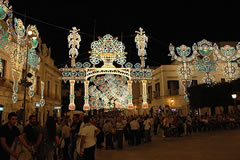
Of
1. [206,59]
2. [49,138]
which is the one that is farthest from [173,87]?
[49,138]

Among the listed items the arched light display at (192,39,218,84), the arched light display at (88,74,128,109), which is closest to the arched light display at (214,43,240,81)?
the arched light display at (192,39,218,84)

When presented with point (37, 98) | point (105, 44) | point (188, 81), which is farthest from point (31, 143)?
point (188, 81)

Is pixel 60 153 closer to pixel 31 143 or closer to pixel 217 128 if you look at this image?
pixel 31 143

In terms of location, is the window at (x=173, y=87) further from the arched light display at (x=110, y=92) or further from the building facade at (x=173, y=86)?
the arched light display at (x=110, y=92)

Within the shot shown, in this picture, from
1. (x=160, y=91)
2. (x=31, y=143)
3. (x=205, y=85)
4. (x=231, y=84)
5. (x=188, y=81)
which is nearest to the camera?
(x=31, y=143)

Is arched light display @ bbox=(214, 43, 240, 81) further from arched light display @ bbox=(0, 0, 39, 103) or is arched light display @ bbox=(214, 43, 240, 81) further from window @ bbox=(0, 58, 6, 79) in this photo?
window @ bbox=(0, 58, 6, 79)

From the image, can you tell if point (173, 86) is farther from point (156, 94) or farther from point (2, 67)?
point (2, 67)

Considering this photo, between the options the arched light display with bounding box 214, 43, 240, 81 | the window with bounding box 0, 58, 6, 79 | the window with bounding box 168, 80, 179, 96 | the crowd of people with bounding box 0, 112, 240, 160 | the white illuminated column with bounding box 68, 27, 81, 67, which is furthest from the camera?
the window with bounding box 168, 80, 179, 96

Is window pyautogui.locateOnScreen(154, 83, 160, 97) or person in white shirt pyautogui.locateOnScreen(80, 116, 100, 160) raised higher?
window pyautogui.locateOnScreen(154, 83, 160, 97)

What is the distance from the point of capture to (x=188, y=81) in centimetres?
3183

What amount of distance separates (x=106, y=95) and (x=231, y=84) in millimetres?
16117

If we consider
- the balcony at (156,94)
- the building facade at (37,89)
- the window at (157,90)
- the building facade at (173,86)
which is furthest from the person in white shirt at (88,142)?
the window at (157,90)

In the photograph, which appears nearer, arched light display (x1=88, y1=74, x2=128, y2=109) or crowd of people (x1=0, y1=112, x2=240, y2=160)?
crowd of people (x1=0, y1=112, x2=240, y2=160)

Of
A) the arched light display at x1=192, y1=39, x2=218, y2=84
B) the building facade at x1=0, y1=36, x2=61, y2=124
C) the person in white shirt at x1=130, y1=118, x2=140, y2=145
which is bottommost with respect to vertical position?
the person in white shirt at x1=130, y1=118, x2=140, y2=145
